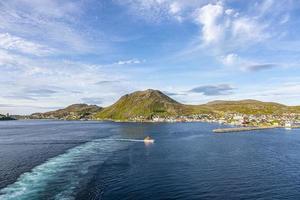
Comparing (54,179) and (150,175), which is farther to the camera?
(150,175)

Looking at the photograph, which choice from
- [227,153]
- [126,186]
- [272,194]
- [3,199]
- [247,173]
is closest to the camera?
[3,199]

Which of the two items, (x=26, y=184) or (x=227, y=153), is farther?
(x=227, y=153)

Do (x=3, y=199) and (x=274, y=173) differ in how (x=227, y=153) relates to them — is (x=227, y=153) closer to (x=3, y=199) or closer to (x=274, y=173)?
(x=274, y=173)

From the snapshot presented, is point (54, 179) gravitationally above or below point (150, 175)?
above

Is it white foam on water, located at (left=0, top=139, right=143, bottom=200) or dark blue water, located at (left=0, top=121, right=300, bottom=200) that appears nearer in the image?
white foam on water, located at (left=0, top=139, right=143, bottom=200)

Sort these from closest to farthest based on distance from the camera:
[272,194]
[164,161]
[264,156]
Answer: [272,194] < [164,161] < [264,156]

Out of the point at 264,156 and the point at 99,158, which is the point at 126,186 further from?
the point at 264,156

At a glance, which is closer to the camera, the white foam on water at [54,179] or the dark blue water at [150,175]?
the white foam on water at [54,179]

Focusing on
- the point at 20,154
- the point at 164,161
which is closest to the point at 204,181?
the point at 164,161
